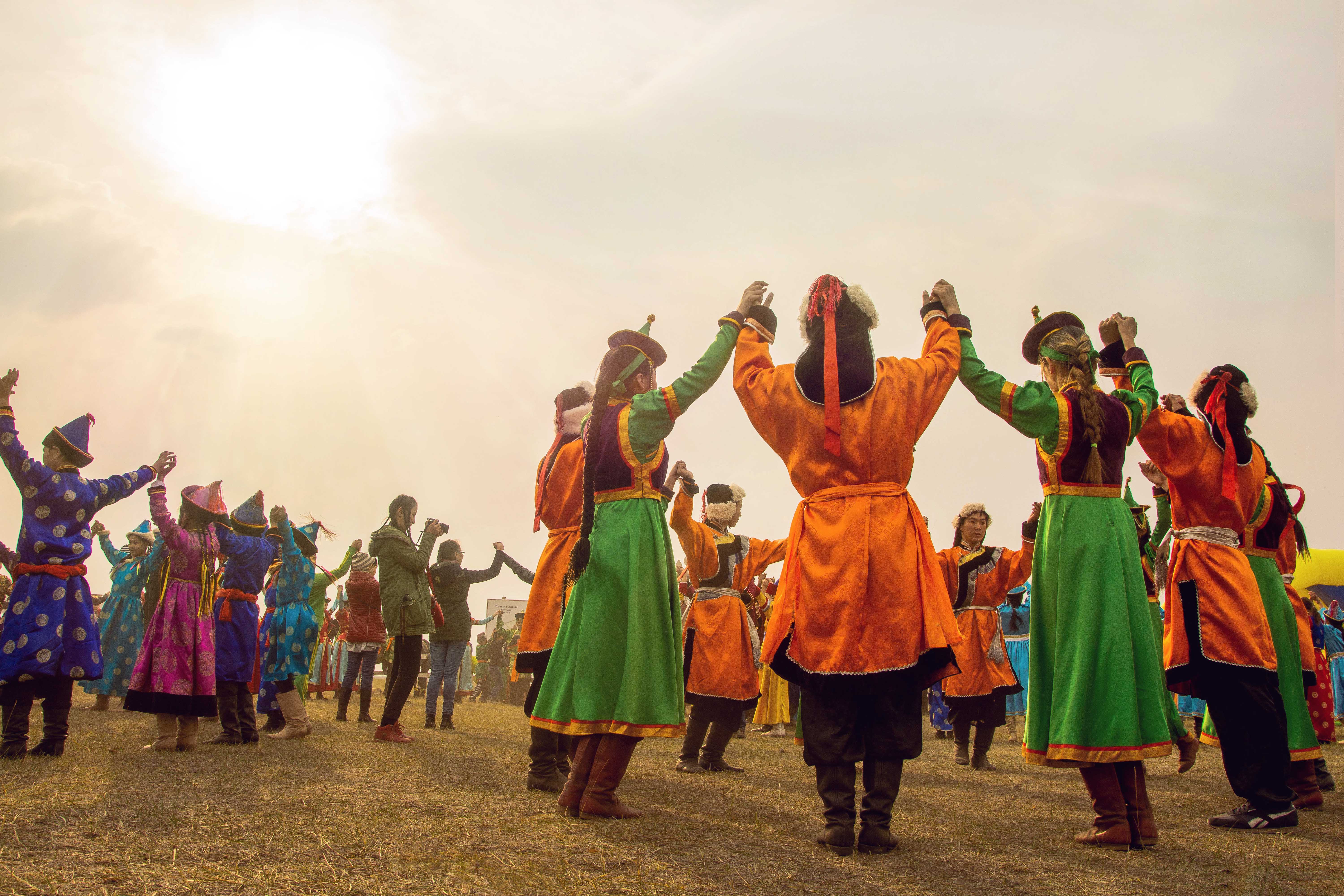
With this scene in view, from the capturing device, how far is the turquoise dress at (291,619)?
7.64 metres

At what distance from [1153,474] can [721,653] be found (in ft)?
10.1

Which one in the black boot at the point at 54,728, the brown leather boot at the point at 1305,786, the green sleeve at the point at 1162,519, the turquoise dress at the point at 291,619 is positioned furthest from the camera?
the turquoise dress at the point at 291,619

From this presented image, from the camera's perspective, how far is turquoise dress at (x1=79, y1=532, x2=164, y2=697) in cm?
990

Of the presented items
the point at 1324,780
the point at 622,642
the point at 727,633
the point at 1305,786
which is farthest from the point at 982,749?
the point at 622,642

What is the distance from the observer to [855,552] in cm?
338

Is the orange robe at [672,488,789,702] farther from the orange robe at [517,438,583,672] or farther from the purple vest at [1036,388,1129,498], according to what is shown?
the purple vest at [1036,388,1129,498]

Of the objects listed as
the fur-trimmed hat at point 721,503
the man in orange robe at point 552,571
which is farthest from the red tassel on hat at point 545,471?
Answer: the fur-trimmed hat at point 721,503

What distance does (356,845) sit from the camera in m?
3.03

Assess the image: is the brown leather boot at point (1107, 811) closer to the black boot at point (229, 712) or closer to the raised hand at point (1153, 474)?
the raised hand at point (1153, 474)

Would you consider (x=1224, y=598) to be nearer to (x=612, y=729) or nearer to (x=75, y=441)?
(x=612, y=729)

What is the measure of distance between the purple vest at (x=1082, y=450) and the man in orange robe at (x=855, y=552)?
1.83 feet

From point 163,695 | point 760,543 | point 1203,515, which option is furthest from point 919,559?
point 163,695

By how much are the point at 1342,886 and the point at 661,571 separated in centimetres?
260

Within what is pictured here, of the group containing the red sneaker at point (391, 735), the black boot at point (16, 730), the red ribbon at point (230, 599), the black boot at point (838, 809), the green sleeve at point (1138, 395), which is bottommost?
the red sneaker at point (391, 735)
